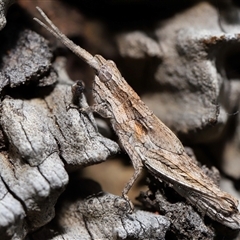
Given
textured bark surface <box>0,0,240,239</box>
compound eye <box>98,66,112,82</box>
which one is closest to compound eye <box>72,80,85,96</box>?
textured bark surface <box>0,0,240,239</box>

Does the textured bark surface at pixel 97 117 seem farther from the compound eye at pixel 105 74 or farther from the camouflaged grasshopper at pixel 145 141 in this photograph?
the compound eye at pixel 105 74

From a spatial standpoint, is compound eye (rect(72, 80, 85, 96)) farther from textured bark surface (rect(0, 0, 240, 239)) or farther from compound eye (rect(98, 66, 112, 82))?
compound eye (rect(98, 66, 112, 82))

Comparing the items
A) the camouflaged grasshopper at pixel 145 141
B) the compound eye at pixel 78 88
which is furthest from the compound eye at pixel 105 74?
the compound eye at pixel 78 88

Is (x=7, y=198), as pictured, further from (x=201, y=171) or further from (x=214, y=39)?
(x=214, y=39)

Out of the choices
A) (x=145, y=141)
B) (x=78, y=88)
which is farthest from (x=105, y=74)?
(x=145, y=141)

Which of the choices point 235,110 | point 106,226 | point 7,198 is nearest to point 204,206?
point 106,226

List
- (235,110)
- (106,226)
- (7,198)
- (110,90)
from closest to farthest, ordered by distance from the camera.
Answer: (7,198) → (106,226) → (110,90) → (235,110)
